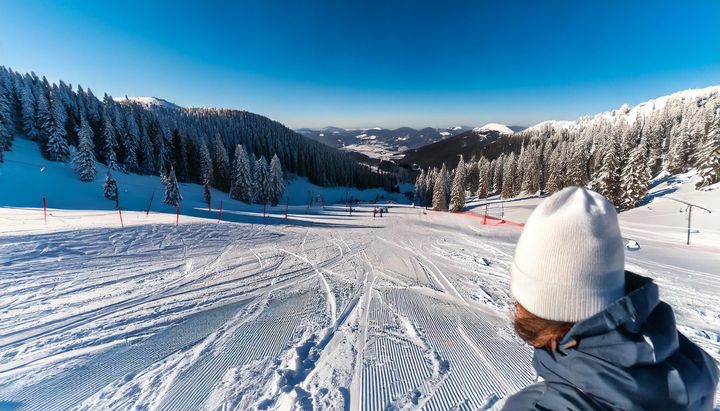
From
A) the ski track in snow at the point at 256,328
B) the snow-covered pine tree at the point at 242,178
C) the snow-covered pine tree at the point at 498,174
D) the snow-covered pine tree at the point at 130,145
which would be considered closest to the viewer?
the ski track in snow at the point at 256,328

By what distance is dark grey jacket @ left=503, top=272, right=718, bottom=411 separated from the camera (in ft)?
3.51

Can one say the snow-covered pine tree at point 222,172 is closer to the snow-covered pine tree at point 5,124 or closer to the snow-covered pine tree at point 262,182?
the snow-covered pine tree at point 262,182

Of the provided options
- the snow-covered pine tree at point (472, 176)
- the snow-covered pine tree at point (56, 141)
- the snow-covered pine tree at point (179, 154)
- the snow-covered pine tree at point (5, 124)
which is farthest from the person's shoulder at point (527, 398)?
the snow-covered pine tree at point (472, 176)

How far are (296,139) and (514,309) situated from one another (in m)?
105

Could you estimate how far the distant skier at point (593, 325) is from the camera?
1.09 m

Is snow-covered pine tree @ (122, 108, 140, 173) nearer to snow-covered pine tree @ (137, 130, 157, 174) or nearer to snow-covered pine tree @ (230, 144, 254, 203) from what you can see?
snow-covered pine tree @ (137, 130, 157, 174)

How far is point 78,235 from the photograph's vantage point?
36.3 feet

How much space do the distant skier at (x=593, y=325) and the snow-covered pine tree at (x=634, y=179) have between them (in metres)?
41.4

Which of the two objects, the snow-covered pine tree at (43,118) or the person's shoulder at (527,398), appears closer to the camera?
the person's shoulder at (527,398)

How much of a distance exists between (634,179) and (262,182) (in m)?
51.1

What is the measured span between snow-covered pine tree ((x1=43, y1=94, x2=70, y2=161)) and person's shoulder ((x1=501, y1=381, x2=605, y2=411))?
59552 millimetres

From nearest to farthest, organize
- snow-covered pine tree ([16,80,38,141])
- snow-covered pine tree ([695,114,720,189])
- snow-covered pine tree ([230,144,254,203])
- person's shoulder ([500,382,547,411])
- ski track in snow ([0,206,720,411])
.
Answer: person's shoulder ([500,382,547,411]) → ski track in snow ([0,206,720,411]) → snow-covered pine tree ([695,114,720,189]) → snow-covered pine tree ([16,80,38,141]) → snow-covered pine tree ([230,144,254,203])

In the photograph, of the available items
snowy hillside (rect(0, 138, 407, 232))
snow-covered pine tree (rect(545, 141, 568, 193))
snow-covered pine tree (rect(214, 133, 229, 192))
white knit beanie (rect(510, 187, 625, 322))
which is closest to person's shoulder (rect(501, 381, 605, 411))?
white knit beanie (rect(510, 187, 625, 322))

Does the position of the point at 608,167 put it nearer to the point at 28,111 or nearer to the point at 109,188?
the point at 109,188
